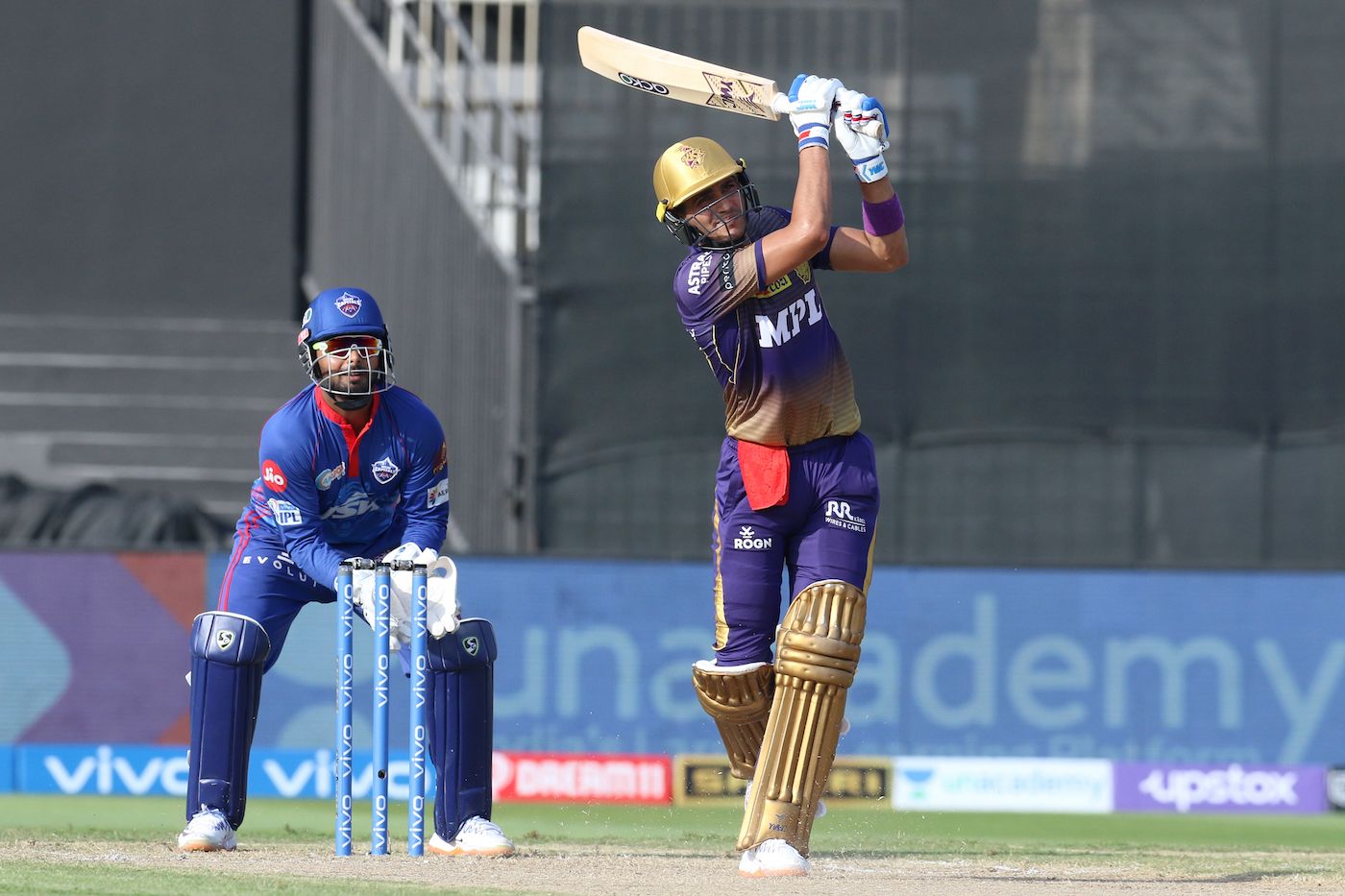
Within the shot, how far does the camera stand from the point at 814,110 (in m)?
5.57

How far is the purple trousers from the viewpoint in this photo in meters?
5.71

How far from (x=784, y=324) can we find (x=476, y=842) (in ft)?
5.67

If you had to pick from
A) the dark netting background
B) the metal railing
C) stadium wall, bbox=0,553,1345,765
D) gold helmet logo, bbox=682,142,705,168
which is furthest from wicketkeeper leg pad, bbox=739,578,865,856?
the metal railing

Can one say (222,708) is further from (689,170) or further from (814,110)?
(814,110)

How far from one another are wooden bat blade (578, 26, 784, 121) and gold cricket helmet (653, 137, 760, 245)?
0.15 meters

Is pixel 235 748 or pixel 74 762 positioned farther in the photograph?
pixel 74 762

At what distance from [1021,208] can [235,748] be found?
22.0 ft

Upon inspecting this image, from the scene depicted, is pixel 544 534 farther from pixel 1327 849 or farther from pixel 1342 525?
pixel 1327 849

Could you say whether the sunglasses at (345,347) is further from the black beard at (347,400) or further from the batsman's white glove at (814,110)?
the batsman's white glove at (814,110)

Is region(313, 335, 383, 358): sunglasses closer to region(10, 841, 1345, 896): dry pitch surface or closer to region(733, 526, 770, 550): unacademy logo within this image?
region(733, 526, 770, 550): unacademy logo

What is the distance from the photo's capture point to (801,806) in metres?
5.54

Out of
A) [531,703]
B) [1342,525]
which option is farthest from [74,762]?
[1342,525]

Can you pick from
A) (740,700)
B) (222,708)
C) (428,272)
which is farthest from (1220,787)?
(222,708)

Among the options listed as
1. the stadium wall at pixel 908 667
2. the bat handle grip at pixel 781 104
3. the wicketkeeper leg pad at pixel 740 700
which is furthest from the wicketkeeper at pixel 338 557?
the stadium wall at pixel 908 667
